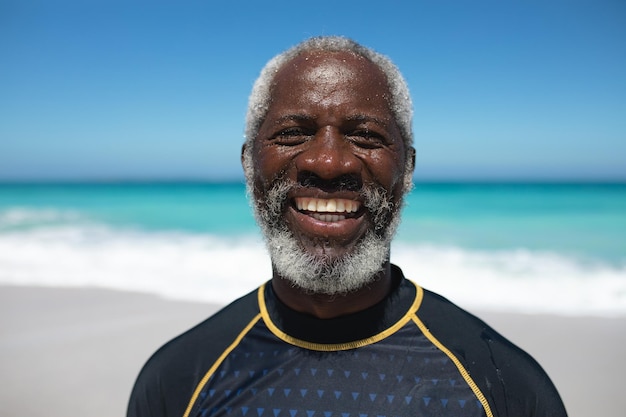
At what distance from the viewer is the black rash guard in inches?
66.7

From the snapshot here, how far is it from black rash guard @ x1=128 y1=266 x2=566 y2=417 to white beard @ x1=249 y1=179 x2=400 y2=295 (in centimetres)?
14

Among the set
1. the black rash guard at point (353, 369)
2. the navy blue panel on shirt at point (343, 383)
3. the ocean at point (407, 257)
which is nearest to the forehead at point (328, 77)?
the ocean at point (407, 257)

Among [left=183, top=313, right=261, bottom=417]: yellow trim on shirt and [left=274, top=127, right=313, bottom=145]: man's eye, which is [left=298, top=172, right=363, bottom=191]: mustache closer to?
[left=274, top=127, right=313, bottom=145]: man's eye

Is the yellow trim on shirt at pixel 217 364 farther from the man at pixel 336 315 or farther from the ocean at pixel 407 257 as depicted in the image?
the ocean at pixel 407 257

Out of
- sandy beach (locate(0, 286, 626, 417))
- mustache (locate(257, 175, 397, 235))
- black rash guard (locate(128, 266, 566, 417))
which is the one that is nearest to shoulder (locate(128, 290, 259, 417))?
black rash guard (locate(128, 266, 566, 417))

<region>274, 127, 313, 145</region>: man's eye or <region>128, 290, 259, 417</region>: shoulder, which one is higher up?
<region>274, 127, 313, 145</region>: man's eye

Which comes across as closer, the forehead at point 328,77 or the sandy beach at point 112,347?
the forehead at point 328,77

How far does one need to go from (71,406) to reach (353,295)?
4.33 meters

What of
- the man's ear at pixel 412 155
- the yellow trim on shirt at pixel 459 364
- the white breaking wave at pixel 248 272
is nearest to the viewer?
the yellow trim on shirt at pixel 459 364

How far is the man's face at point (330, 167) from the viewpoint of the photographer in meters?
1.82

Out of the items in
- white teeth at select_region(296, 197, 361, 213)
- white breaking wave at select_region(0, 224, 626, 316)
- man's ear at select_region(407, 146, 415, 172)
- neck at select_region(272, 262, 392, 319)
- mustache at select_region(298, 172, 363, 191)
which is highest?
white breaking wave at select_region(0, 224, 626, 316)

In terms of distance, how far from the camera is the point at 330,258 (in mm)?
1829

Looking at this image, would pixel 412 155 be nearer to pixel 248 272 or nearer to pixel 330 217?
pixel 330 217

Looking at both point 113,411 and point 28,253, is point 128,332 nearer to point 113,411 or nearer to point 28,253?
point 113,411
